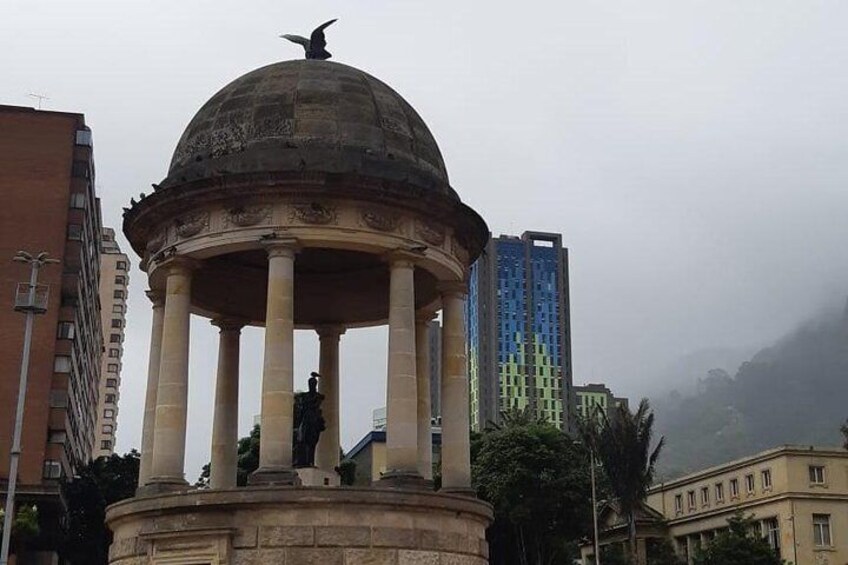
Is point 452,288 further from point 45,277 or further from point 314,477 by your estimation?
point 45,277

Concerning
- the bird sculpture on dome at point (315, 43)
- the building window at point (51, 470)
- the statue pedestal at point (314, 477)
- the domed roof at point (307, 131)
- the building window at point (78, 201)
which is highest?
Result: the building window at point (78, 201)

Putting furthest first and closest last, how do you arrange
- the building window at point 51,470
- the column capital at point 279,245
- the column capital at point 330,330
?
the building window at point 51,470, the column capital at point 330,330, the column capital at point 279,245

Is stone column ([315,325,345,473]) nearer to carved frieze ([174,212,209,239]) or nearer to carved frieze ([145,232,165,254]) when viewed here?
carved frieze ([145,232,165,254])

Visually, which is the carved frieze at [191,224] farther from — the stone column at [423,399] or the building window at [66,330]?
the building window at [66,330]

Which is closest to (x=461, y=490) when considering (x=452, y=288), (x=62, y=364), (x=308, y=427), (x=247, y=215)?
(x=308, y=427)

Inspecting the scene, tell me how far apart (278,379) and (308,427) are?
18.0 feet

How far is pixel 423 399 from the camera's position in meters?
31.3

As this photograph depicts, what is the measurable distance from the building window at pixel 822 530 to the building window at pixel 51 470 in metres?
54.4

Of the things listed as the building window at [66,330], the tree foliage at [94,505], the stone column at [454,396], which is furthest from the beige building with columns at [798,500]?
the stone column at [454,396]

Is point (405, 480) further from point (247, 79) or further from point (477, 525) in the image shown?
point (247, 79)

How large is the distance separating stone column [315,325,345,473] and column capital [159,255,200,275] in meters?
6.55

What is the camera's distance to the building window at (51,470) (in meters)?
71.8

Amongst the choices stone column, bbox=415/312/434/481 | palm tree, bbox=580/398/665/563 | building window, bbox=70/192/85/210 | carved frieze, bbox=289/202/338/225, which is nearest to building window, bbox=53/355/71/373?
building window, bbox=70/192/85/210

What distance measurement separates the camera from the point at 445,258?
28.6 meters
